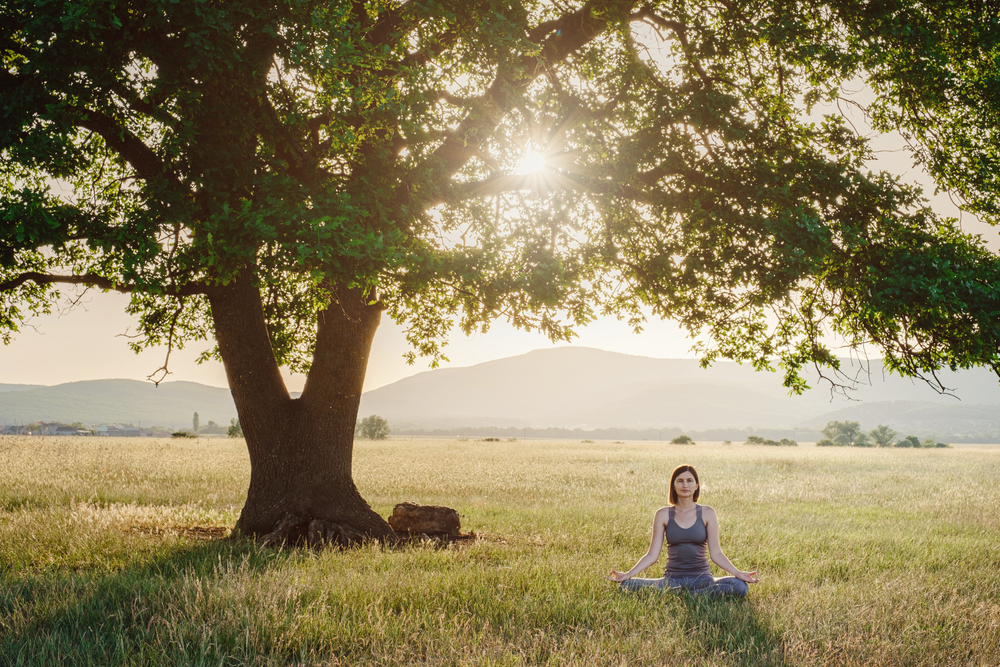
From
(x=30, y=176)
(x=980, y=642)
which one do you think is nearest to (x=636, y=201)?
(x=980, y=642)

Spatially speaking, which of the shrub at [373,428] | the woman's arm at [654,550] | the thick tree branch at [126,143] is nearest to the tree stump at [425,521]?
the woman's arm at [654,550]

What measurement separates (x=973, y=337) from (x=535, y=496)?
1160 cm

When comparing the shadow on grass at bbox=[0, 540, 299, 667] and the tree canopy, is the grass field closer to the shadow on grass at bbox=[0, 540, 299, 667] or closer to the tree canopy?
the shadow on grass at bbox=[0, 540, 299, 667]

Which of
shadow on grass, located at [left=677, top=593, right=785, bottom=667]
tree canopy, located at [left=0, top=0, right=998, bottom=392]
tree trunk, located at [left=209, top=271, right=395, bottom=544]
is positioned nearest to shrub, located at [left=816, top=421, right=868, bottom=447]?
tree canopy, located at [left=0, top=0, right=998, bottom=392]

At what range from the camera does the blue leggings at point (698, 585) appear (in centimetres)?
650

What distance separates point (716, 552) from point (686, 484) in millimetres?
788

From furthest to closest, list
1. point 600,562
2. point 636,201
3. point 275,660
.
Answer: point 636,201 → point 600,562 → point 275,660

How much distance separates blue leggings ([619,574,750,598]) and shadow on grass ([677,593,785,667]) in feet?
0.38

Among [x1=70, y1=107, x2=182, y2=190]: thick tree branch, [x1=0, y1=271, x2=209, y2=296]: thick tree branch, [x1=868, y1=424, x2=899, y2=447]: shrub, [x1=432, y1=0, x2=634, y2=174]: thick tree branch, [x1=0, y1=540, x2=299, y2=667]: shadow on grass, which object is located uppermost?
[x1=432, y1=0, x2=634, y2=174]: thick tree branch

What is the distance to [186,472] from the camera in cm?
1995

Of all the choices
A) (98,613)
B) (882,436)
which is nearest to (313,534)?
(98,613)

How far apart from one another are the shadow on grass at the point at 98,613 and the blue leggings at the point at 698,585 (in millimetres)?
4172

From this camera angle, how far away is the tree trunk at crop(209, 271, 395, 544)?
959cm

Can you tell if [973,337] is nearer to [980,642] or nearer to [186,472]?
[980,642]
